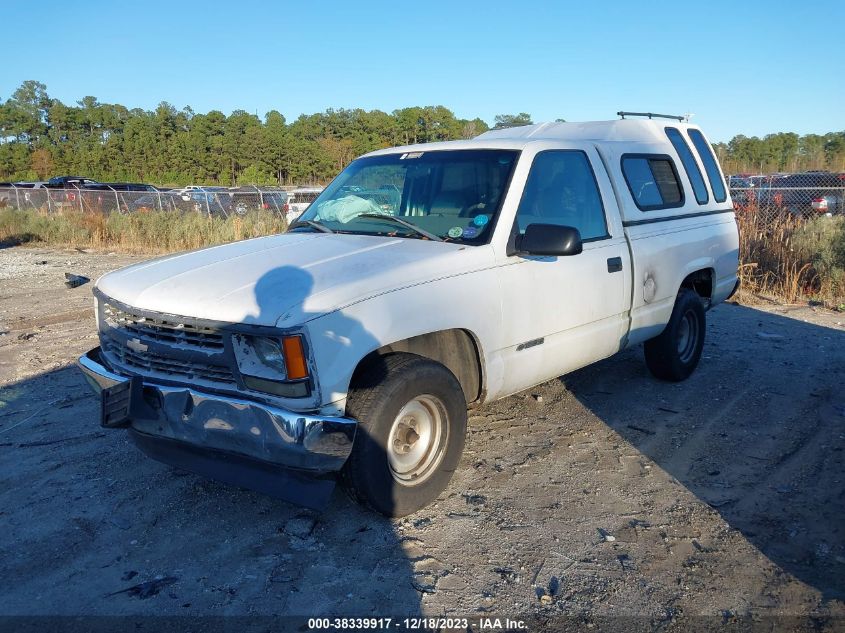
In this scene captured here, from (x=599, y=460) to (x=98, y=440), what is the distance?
3.35m

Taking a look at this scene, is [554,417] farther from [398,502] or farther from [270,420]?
[270,420]

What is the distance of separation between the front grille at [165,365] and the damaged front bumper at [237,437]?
0.24 feet

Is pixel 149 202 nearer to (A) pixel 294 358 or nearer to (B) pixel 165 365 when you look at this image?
(B) pixel 165 365

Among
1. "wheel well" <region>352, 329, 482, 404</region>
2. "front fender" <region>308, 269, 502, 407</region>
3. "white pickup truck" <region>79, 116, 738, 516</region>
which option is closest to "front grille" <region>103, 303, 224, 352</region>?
"white pickup truck" <region>79, 116, 738, 516</region>

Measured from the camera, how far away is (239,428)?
3262 mm

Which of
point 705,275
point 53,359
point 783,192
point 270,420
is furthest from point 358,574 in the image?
point 783,192

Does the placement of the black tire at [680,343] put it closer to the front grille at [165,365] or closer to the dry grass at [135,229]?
the front grille at [165,365]

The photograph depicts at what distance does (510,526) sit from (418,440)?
2.14 ft

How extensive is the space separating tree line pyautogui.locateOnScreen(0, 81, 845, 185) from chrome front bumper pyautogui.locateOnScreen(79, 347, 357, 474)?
45.4 metres

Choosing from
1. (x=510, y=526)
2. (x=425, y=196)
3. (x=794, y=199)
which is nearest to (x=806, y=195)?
(x=794, y=199)

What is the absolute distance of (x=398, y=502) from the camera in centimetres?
365

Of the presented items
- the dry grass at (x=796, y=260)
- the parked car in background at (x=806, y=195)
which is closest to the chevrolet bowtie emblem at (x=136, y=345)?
the dry grass at (x=796, y=260)

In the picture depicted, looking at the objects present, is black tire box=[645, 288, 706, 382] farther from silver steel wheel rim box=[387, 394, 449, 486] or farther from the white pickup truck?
silver steel wheel rim box=[387, 394, 449, 486]

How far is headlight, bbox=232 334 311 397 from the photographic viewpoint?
314cm
